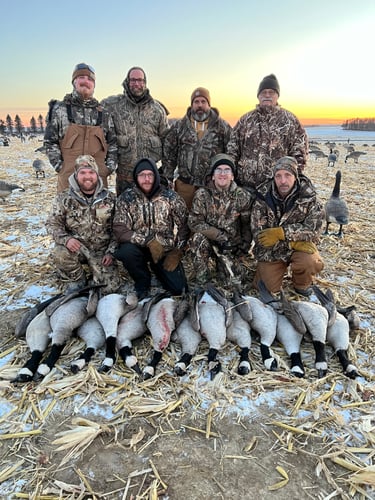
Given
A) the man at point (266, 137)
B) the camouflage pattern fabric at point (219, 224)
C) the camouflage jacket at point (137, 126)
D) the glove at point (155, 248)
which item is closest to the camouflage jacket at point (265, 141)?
the man at point (266, 137)

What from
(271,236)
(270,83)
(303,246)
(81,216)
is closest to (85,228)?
(81,216)

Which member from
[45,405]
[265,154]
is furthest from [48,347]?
[265,154]

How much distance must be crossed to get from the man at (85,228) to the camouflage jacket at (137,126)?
2.99 ft

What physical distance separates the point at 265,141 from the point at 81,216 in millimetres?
2545

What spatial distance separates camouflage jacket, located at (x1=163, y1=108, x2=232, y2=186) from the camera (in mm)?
5035

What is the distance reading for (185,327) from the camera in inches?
146

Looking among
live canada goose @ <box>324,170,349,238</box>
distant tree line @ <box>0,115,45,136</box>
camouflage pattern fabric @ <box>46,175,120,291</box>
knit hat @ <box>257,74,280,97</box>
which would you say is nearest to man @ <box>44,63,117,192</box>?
camouflage pattern fabric @ <box>46,175,120,291</box>

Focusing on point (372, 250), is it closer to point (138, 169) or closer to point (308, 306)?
point (308, 306)

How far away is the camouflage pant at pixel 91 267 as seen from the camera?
Answer: 4477 mm

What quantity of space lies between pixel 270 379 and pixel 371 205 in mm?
8275

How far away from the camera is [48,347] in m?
3.61

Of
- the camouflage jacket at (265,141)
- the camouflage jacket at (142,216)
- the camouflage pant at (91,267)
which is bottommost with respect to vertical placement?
the camouflage pant at (91,267)

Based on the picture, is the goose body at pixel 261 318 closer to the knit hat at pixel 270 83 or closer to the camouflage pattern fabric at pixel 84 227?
the camouflage pattern fabric at pixel 84 227

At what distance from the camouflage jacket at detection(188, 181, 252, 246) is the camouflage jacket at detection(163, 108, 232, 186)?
1.74 feet
